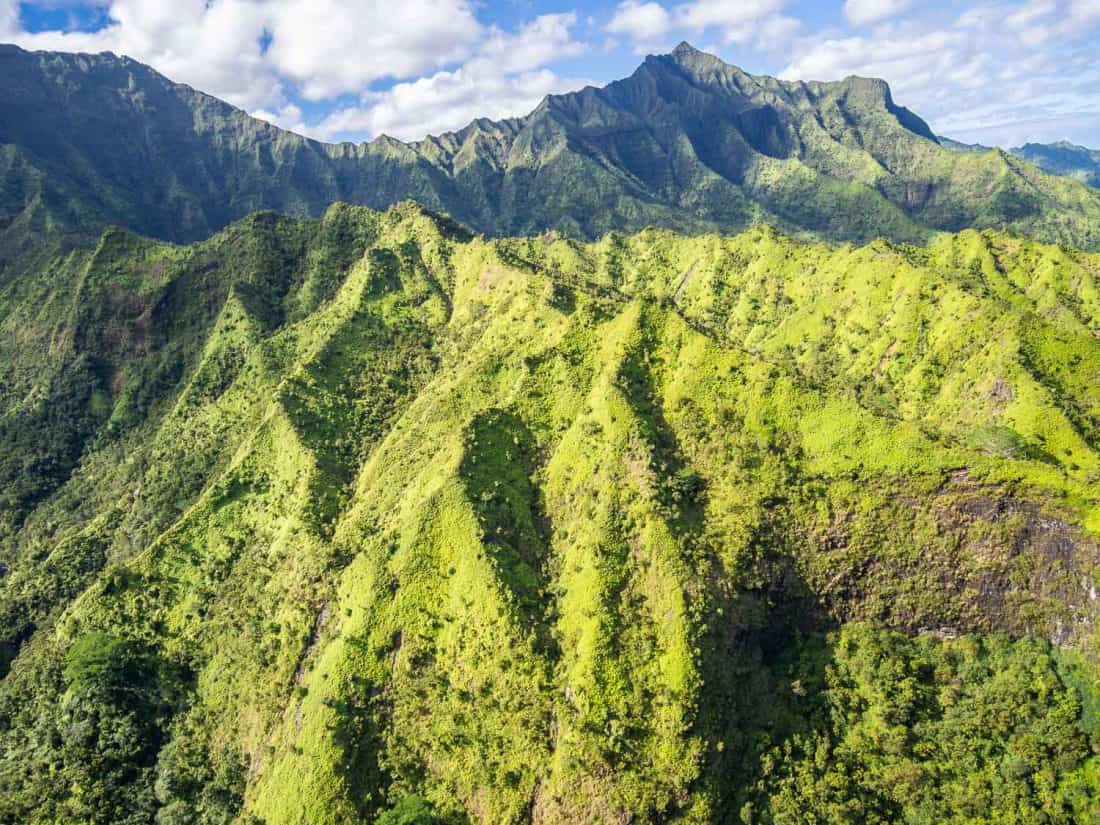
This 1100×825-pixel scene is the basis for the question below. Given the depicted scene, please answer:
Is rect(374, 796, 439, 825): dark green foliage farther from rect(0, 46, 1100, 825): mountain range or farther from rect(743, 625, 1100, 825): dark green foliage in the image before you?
rect(743, 625, 1100, 825): dark green foliage

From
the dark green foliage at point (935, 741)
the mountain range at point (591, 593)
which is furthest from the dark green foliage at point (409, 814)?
the dark green foliage at point (935, 741)

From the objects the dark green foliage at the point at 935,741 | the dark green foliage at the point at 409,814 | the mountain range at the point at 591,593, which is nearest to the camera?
the dark green foliage at the point at 935,741

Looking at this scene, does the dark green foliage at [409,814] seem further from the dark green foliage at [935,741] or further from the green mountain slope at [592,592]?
the dark green foliage at [935,741]

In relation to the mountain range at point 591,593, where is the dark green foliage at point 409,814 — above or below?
below

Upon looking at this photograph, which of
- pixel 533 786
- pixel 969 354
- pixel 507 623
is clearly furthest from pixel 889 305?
pixel 533 786

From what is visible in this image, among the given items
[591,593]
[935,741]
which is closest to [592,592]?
[591,593]

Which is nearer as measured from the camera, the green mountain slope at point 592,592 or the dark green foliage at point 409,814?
the dark green foliage at point 409,814

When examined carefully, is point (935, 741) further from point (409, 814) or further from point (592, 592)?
point (409, 814)

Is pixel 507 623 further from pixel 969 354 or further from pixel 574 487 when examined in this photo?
pixel 969 354

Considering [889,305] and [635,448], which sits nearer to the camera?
[635,448]
